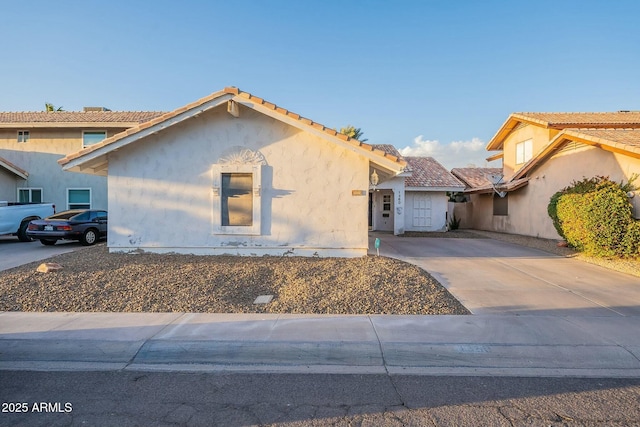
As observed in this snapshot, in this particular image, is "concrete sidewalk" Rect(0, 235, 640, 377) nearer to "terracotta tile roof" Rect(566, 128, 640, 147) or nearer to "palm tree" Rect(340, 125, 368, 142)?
"terracotta tile roof" Rect(566, 128, 640, 147)

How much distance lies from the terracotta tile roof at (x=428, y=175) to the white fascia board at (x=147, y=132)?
42.4ft

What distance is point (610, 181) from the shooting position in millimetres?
11422

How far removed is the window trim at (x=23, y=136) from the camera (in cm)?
2022

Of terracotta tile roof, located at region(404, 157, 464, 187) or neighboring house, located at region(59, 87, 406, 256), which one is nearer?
neighboring house, located at region(59, 87, 406, 256)

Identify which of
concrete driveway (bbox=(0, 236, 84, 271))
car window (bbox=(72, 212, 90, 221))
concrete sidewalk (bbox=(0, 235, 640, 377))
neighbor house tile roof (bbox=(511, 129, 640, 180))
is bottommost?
concrete sidewalk (bbox=(0, 235, 640, 377))

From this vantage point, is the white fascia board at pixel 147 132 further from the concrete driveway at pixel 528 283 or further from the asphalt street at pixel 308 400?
the concrete driveway at pixel 528 283

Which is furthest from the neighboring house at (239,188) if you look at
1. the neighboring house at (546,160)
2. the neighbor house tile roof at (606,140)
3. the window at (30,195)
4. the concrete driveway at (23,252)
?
the window at (30,195)

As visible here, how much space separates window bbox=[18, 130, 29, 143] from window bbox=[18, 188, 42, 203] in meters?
2.80

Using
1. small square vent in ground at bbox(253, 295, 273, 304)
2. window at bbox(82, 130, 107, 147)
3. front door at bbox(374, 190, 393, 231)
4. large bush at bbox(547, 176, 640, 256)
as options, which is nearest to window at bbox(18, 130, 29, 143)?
window at bbox(82, 130, 107, 147)

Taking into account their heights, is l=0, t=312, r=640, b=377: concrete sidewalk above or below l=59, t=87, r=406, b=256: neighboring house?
below

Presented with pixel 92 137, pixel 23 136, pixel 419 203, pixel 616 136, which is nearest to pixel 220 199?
pixel 616 136

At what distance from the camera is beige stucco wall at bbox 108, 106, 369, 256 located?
9750 mm

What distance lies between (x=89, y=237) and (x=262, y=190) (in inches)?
323

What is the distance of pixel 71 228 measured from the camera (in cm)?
1312
